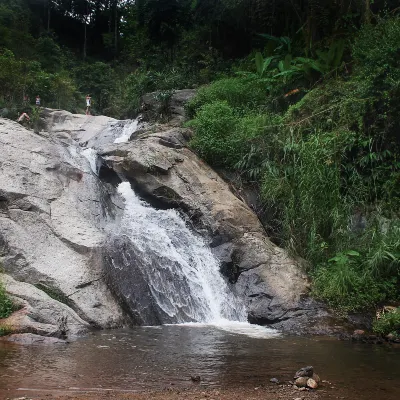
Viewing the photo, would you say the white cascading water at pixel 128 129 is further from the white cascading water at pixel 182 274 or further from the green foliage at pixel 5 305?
the green foliage at pixel 5 305

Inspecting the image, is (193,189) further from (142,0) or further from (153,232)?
(142,0)

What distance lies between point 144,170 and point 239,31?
13.1m

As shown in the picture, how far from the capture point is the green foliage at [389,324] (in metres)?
8.96

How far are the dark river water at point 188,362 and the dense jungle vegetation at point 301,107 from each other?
7.57 feet

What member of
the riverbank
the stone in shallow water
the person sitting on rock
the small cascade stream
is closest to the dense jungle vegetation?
the person sitting on rock

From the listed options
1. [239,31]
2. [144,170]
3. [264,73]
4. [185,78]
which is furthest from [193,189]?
[239,31]

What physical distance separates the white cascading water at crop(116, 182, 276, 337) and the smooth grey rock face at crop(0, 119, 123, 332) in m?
0.93

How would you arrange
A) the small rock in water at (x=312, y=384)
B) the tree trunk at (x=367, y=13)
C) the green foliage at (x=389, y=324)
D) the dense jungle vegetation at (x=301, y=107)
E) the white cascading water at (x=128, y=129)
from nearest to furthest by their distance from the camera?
the small rock in water at (x=312, y=384)
the green foliage at (x=389, y=324)
the dense jungle vegetation at (x=301, y=107)
the tree trunk at (x=367, y=13)
the white cascading water at (x=128, y=129)

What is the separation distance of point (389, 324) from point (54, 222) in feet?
24.2

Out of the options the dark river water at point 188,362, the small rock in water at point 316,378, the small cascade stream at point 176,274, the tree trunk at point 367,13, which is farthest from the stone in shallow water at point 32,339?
the tree trunk at point 367,13

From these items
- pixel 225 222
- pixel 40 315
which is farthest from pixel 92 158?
pixel 40 315

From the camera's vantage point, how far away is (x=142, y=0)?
86.8ft

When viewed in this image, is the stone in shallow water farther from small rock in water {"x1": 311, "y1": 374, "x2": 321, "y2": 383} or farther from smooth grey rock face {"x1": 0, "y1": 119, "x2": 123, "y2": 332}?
small rock in water {"x1": 311, "y1": 374, "x2": 321, "y2": 383}

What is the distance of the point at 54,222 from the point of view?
11.5 metres
